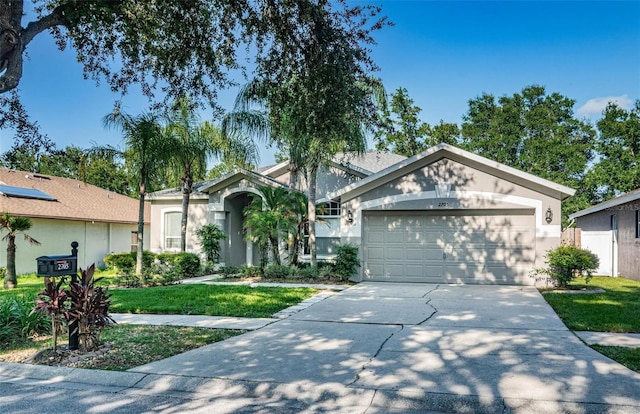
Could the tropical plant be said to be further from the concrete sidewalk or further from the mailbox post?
the mailbox post

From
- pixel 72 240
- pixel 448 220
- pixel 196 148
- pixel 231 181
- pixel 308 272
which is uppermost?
pixel 196 148

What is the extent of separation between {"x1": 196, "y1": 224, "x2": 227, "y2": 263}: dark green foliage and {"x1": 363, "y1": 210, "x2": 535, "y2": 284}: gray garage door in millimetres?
6244

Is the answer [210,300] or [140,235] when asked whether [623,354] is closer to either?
[210,300]

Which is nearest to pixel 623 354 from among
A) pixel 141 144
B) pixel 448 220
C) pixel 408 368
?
pixel 408 368

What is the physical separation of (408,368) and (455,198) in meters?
9.57

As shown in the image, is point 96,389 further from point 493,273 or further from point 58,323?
point 493,273

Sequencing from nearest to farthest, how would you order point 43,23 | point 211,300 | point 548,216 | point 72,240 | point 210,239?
point 43,23, point 211,300, point 548,216, point 210,239, point 72,240

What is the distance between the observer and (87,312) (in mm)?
6250

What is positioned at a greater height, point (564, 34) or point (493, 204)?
point (564, 34)

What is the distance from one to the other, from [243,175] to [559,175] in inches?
1114

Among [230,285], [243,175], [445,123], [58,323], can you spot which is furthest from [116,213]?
[445,123]

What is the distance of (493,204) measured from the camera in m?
14.0

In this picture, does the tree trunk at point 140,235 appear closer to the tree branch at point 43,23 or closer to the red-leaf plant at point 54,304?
the red-leaf plant at point 54,304

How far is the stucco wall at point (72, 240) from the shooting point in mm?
19359
